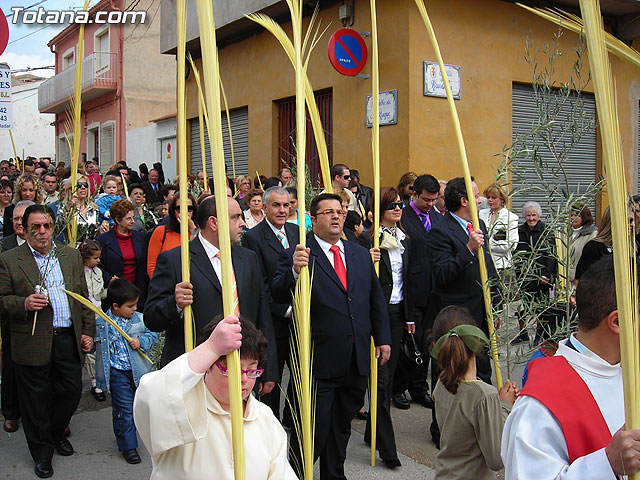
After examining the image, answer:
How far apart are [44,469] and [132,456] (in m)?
0.64

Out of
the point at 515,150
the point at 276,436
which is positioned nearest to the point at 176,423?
the point at 276,436

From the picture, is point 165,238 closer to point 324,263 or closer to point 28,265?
point 28,265

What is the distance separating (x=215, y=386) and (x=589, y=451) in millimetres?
1215

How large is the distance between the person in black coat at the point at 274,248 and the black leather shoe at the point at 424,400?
1.67 m

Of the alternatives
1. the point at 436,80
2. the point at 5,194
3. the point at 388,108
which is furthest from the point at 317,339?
the point at 436,80

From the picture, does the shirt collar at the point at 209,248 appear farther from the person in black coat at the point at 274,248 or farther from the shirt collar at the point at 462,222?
the shirt collar at the point at 462,222

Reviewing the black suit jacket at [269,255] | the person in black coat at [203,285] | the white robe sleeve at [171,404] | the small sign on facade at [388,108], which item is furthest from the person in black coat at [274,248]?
the small sign on facade at [388,108]

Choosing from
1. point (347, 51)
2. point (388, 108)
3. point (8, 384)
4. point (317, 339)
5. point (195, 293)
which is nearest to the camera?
point (195, 293)

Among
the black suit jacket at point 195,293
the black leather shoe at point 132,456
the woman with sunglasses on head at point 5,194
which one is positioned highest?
the woman with sunglasses on head at point 5,194

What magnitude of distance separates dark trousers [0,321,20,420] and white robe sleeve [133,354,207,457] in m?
3.55

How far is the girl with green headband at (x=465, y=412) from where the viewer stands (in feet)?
10.3

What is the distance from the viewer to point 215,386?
2.30m

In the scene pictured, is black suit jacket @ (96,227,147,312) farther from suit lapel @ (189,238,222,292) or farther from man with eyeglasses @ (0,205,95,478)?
suit lapel @ (189,238,222,292)

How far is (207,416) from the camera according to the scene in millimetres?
2238
